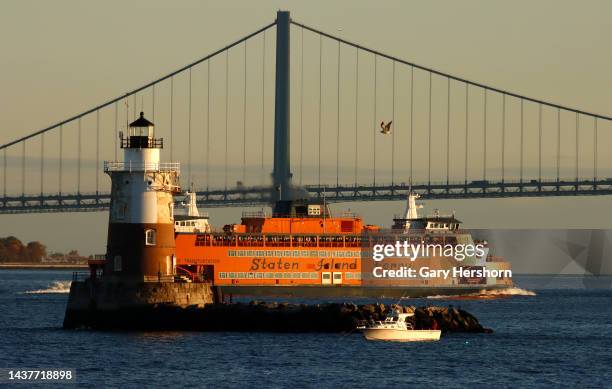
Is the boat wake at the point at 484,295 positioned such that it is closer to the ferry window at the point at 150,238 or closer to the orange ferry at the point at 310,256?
the orange ferry at the point at 310,256

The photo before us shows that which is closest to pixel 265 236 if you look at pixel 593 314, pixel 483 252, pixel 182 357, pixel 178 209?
pixel 178 209

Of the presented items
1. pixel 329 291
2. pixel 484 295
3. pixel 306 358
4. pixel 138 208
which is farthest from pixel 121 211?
pixel 484 295

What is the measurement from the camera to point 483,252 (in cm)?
8219

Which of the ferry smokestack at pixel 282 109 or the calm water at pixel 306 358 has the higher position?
the ferry smokestack at pixel 282 109

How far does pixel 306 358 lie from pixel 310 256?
1481 inches

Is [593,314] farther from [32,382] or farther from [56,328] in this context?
[32,382]

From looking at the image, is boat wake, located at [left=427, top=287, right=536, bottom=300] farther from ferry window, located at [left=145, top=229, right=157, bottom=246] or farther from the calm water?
ferry window, located at [left=145, top=229, right=157, bottom=246]

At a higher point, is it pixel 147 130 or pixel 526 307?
pixel 147 130

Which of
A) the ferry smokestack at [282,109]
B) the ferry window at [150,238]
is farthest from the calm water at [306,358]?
the ferry smokestack at [282,109]

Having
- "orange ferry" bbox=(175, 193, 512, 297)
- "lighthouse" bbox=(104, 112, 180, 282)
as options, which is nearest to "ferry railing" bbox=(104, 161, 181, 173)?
"lighthouse" bbox=(104, 112, 180, 282)

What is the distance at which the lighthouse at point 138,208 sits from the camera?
45656 millimetres

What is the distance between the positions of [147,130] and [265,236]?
1295 inches

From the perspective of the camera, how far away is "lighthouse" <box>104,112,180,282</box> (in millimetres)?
45656

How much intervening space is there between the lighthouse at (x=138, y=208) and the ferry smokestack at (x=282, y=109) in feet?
133
